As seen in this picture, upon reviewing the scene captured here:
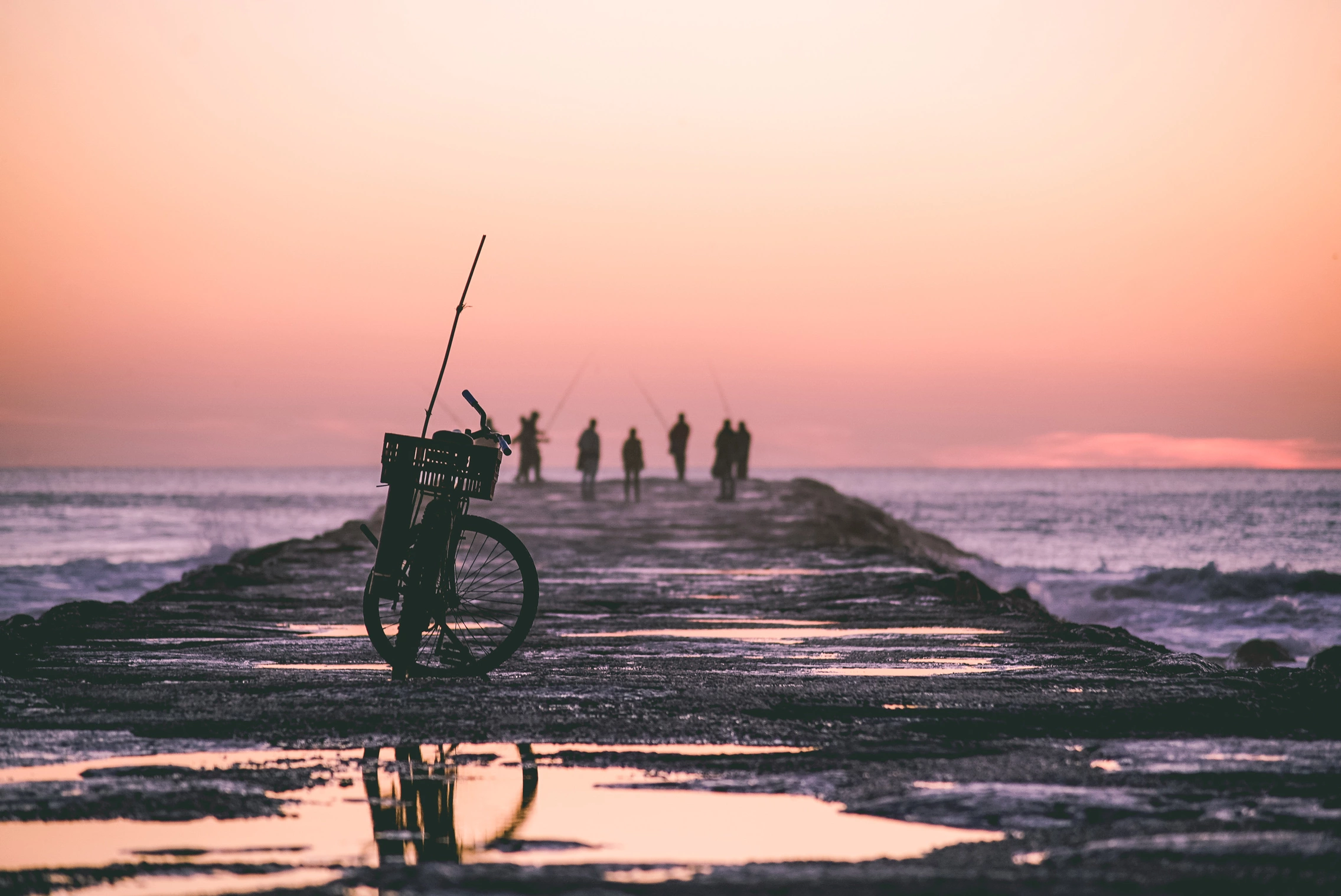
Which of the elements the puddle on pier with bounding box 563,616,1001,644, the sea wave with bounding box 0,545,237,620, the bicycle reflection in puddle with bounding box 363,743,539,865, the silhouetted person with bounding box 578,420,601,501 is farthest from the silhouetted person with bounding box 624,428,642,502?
the bicycle reflection in puddle with bounding box 363,743,539,865

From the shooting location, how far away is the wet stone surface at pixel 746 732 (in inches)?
156

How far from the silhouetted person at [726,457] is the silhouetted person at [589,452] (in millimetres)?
Result: 2972

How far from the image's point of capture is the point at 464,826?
446cm

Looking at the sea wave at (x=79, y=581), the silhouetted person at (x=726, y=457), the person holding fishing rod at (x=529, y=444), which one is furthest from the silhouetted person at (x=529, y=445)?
the sea wave at (x=79, y=581)

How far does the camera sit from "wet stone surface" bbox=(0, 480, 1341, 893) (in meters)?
3.96

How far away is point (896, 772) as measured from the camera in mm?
5250

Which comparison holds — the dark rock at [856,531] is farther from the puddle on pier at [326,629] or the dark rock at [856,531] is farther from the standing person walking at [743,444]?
the puddle on pier at [326,629]

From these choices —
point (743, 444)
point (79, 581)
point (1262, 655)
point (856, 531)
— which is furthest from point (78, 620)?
point (743, 444)

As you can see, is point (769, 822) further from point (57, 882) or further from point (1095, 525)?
point (1095, 525)

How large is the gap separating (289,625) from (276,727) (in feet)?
15.5

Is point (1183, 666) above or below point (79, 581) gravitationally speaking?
above

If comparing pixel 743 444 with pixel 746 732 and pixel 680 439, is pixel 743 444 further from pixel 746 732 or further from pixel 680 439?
pixel 746 732

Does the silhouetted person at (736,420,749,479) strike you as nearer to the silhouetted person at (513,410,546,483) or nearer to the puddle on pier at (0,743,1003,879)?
the silhouetted person at (513,410,546,483)

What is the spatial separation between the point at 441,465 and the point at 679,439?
34444 mm
